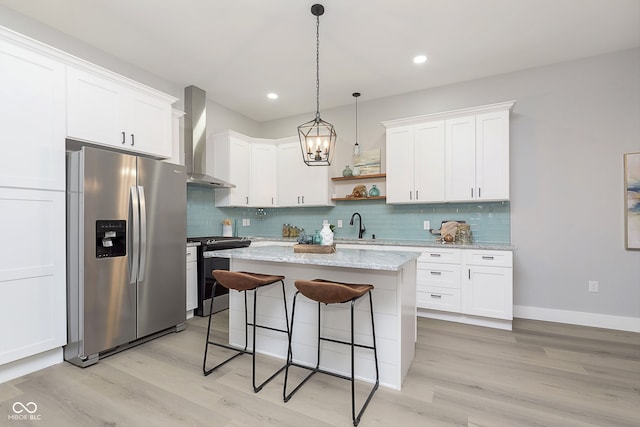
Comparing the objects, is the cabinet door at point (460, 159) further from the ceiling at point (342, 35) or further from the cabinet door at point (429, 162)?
the ceiling at point (342, 35)

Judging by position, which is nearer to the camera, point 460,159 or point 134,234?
point 134,234

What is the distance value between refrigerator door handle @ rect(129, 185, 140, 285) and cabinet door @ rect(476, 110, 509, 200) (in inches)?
145

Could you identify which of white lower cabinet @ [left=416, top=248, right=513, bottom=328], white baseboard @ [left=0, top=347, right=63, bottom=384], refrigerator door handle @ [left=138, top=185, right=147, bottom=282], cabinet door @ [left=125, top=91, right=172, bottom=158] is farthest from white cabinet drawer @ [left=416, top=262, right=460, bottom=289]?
white baseboard @ [left=0, top=347, right=63, bottom=384]

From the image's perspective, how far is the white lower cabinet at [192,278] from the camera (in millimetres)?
3621

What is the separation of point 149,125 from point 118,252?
1427 mm

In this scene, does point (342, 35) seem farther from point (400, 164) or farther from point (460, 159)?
point (460, 159)

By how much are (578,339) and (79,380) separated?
14.4 feet

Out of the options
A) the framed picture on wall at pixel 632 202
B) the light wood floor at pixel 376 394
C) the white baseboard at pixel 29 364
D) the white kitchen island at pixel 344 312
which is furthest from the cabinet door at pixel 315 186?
the framed picture on wall at pixel 632 202

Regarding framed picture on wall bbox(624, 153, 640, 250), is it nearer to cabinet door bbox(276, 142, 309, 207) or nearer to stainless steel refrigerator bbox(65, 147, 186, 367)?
cabinet door bbox(276, 142, 309, 207)

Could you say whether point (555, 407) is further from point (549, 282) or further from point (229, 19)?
point (229, 19)

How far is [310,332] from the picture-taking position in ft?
8.02

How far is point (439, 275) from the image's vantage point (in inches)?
142

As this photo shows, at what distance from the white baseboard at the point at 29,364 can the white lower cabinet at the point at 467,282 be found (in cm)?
358
